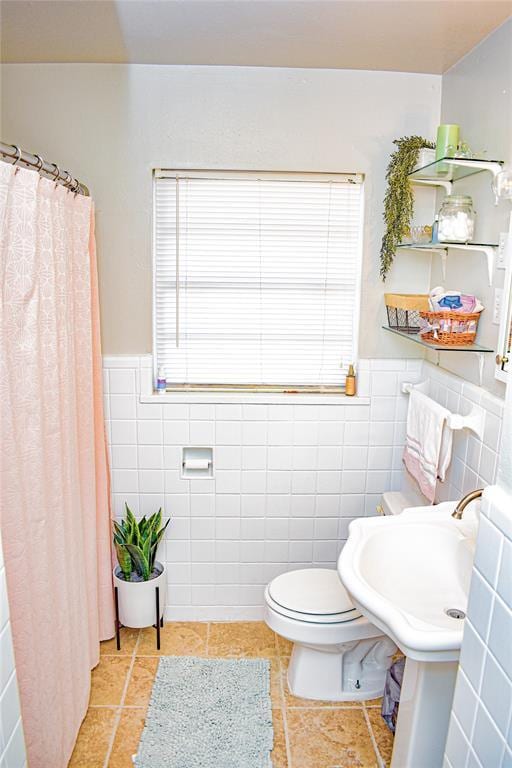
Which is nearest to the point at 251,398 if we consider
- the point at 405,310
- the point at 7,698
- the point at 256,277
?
the point at 256,277

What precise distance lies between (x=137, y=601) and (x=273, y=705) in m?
0.69

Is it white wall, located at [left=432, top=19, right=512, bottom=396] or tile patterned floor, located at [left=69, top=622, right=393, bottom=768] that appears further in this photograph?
tile patterned floor, located at [left=69, top=622, right=393, bottom=768]

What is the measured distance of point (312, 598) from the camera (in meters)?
2.28

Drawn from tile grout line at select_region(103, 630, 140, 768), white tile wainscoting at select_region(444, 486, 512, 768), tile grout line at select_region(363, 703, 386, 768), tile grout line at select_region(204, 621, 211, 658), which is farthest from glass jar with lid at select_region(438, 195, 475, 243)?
tile grout line at select_region(103, 630, 140, 768)

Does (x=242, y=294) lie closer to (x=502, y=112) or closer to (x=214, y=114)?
(x=214, y=114)

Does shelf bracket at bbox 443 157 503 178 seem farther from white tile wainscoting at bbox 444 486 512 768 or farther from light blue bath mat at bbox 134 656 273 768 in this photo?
light blue bath mat at bbox 134 656 273 768

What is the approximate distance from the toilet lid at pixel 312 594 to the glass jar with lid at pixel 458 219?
4.35 feet

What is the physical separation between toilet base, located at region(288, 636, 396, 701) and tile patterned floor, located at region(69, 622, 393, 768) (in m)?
0.04

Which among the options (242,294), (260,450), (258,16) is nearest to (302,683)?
(260,450)

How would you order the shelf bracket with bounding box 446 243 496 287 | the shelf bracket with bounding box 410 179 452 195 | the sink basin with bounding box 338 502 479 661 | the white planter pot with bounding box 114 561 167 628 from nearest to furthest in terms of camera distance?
the sink basin with bounding box 338 502 479 661 < the shelf bracket with bounding box 446 243 496 287 < the shelf bracket with bounding box 410 179 452 195 < the white planter pot with bounding box 114 561 167 628

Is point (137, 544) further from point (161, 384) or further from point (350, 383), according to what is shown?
point (350, 383)

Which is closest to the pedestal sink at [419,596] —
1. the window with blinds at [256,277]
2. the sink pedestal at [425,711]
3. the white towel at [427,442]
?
the sink pedestal at [425,711]

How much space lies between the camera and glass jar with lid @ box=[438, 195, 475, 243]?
6.79 ft

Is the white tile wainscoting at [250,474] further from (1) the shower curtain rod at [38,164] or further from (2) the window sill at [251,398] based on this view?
(1) the shower curtain rod at [38,164]
